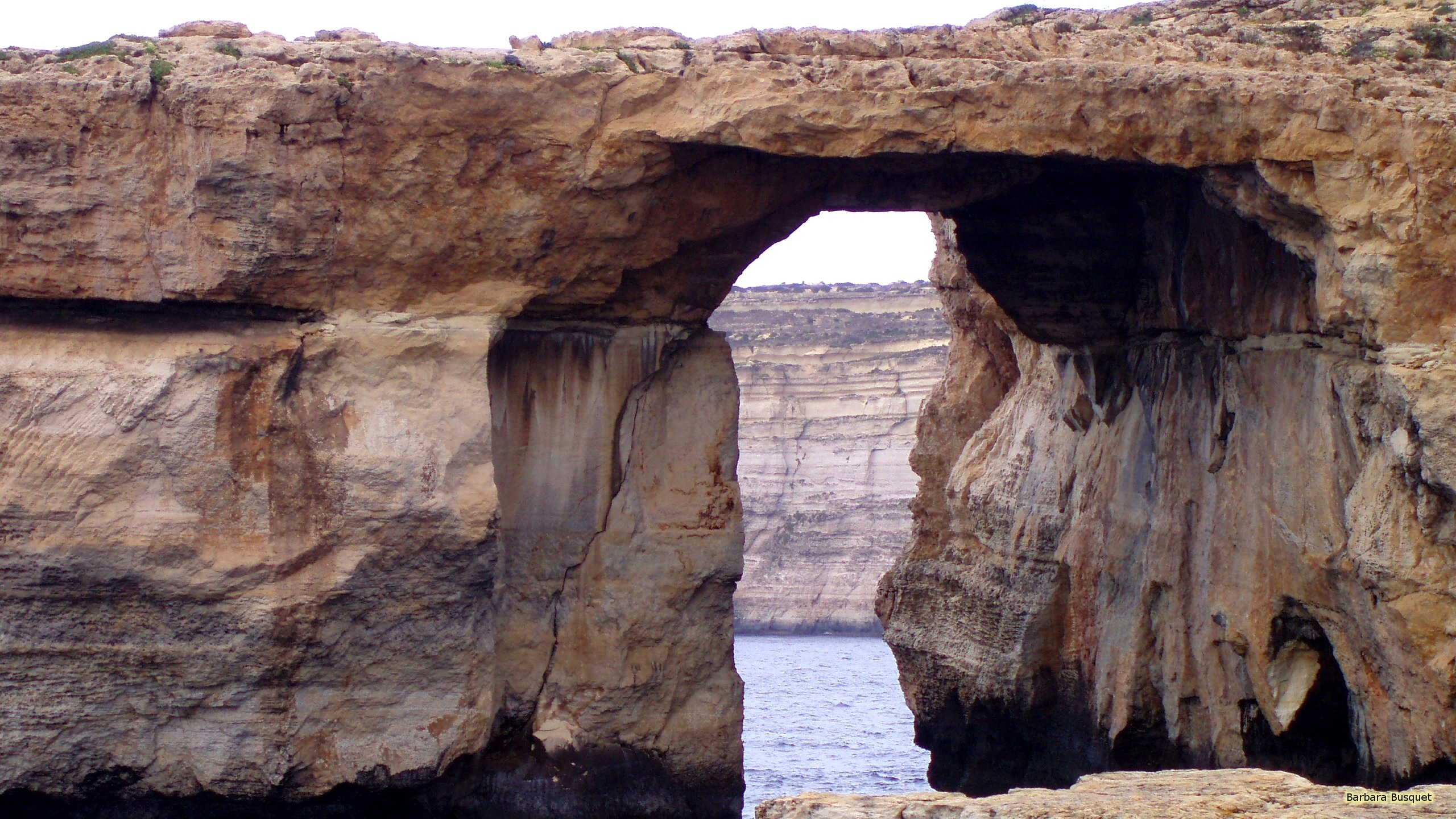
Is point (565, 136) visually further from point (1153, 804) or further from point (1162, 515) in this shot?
point (1162, 515)

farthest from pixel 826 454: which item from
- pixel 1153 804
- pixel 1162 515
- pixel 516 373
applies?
pixel 1153 804

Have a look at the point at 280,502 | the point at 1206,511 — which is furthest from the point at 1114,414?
the point at 280,502

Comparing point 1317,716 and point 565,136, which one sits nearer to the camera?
point 565,136

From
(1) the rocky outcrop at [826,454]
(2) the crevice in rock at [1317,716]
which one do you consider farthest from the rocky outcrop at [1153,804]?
(1) the rocky outcrop at [826,454]

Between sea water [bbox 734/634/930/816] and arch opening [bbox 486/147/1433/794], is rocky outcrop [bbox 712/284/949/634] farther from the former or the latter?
arch opening [bbox 486/147/1433/794]

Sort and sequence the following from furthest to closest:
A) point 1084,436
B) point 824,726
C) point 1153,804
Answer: point 824,726
point 1084,436
point 1153,804

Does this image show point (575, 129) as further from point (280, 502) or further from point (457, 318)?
point (280, 502)

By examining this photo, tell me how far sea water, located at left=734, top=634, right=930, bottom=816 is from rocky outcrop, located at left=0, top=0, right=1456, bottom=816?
13.2 feet

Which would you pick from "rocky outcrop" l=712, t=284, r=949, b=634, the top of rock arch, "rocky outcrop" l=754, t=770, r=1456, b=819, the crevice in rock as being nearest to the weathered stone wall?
the crevice in rock

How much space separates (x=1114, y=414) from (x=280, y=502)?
25.5 feet

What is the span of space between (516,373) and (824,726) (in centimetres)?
1466

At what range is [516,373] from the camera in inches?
437

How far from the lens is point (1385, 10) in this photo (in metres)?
10.9

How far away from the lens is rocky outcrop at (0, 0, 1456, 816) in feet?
30.9
